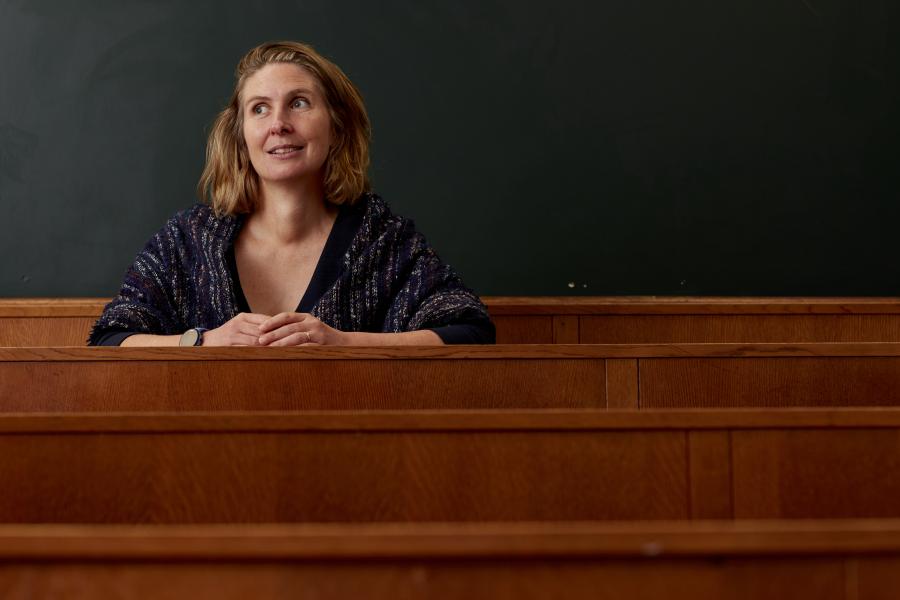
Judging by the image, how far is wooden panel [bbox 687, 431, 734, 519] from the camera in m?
0.93

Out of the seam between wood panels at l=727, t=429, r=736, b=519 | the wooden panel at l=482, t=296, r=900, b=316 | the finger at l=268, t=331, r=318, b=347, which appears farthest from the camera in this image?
the wooden panel at l=482, t=296, r=900, b=316

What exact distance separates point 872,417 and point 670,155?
2240 millimetres

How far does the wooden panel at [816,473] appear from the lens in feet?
3.08

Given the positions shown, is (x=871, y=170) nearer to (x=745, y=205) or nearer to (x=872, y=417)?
(x=745, y=205)

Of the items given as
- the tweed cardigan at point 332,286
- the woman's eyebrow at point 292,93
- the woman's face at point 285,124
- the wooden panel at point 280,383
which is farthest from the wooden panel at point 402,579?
the woman's eyebrow at point 292,93

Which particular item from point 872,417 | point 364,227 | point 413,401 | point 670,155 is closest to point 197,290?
point 364,227

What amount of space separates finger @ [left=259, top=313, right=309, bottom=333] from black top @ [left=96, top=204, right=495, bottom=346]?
228 millimetres

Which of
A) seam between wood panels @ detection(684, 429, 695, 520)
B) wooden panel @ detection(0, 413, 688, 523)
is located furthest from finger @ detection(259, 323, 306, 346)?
seam between wood panels @ detection(684, 429, 695, 520)

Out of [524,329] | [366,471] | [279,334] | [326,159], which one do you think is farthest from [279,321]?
[524,329]

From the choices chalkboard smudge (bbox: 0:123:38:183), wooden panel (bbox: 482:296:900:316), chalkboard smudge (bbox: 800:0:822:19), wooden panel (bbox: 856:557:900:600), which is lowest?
wooden panel (bbox: 856:557:900:600)

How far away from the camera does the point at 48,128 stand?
10.1ft

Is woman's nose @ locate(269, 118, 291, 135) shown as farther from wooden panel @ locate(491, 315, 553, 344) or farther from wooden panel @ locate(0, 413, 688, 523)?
wooden panel @ locate(0, 413, 688, 523)

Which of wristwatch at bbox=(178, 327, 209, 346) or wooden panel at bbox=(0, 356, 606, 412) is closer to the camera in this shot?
wooden panel at bbox=(0, 356, 606, 412)

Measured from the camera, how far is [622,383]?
1.35 m
